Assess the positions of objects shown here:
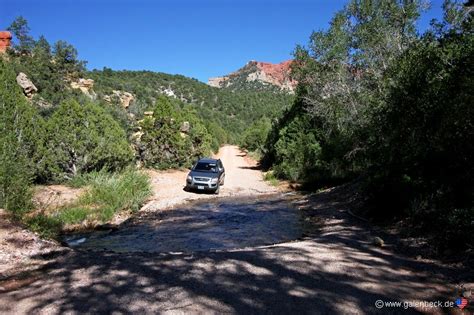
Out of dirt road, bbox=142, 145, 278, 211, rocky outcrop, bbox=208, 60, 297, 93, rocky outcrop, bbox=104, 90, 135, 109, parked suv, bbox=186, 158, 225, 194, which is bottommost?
dirt road, bbox=142, 145, 278, 211

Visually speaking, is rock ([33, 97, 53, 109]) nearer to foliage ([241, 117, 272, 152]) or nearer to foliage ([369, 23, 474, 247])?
foliage ([369, 23, 474, 247])

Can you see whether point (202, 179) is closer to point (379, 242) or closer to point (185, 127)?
point (379, 242)

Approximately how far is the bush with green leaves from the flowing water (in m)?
5.52

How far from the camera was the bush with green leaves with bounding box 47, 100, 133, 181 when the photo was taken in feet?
55.2

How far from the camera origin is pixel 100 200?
1359cm

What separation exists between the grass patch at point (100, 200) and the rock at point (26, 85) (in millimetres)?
18585

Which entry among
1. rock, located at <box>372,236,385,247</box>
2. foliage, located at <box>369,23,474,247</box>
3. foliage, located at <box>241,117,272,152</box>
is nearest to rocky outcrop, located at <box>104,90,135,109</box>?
foliage, located at <box>241,117,272,152</box>

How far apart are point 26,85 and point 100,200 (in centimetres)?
2298

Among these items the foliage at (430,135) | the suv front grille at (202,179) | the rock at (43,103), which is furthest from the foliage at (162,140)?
the foliage at (430,135)

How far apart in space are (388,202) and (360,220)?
3.09 feet

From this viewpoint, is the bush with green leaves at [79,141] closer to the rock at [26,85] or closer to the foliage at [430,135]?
the foliage at [430,135]

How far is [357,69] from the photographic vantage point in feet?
66.2

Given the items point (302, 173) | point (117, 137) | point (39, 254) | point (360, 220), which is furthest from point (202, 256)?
point (302, 173)

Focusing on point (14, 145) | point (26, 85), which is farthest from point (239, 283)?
point (26, 85)
